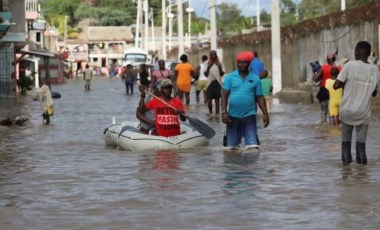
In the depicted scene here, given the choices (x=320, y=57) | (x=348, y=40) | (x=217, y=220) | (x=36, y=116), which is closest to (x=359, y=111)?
(x=217, y=220)

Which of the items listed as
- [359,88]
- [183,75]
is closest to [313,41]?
[183,75]

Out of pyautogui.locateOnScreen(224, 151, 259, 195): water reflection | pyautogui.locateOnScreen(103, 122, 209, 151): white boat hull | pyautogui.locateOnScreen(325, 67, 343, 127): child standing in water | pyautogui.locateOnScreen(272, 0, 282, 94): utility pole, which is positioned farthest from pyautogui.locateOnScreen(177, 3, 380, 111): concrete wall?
pyautogui.locateOnScreen(224, 151, 259, 195): water reflection

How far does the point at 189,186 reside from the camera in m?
11.4

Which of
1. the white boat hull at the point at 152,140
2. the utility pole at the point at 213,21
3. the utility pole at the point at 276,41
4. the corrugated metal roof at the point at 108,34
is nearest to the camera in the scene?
the white boat hull at the point at 152,140

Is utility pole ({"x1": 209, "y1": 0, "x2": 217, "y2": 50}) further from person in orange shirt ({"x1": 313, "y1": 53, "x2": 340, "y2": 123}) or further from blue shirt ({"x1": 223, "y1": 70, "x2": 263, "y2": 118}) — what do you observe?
blue shirt ({"x1": 223, "y1": 70, "x2": 263, "y2": 118})

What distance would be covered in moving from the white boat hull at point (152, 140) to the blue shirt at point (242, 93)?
5.52 feet

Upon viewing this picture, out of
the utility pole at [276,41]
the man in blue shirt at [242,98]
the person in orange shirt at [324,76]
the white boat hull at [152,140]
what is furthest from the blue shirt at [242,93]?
the utility pole at [276,41]

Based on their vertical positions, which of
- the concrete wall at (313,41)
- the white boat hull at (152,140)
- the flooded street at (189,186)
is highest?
the concrete wall at (313,41)

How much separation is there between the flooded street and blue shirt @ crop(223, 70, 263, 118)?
65cm

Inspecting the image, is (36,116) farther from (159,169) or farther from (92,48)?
(92,48)

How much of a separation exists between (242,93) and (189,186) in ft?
9.94

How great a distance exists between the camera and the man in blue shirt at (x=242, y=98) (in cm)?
1417

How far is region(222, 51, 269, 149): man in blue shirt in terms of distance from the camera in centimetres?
1417

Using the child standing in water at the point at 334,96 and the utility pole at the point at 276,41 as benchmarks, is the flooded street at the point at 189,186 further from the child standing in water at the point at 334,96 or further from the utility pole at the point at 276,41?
the utility pole at the point at 276,41
